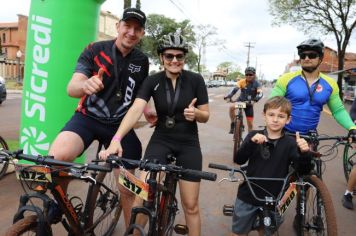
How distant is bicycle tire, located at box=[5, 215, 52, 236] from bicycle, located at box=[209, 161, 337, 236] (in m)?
1.48

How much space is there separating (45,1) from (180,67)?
2.85 meters

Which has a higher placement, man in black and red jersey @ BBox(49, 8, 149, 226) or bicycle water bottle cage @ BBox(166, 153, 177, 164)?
man in black and red jersey @ BBox(49, 8, 149, 226)

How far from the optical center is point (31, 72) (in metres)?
5.07

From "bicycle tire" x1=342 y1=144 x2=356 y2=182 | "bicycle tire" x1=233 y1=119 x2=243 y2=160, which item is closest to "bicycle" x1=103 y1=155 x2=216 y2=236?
"bicycle tire" x1=342 y1=144 x2=356 y2=182

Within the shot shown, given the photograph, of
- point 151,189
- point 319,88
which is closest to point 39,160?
point 151,189

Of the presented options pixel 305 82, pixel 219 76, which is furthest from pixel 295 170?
pixel 219 76

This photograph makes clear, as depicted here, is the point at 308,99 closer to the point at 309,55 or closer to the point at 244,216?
the point at 309,55

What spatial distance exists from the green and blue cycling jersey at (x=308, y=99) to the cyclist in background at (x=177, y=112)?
3.23 ft

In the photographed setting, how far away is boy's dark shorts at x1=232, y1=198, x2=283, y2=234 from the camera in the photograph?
3.06 metres

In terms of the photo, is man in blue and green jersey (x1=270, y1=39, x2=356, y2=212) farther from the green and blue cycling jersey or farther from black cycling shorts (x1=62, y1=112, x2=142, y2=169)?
black cycling shorts (x1=62, y1=112, x2=142, y2=169)

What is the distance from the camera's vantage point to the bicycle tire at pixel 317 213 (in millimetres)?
3164

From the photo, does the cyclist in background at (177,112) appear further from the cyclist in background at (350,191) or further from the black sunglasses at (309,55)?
the cyclist in background at (350,191)

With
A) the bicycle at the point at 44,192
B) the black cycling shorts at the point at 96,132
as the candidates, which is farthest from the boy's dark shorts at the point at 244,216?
the bicycle at the point at 44,192

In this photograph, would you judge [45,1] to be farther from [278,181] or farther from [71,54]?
[278,181]
